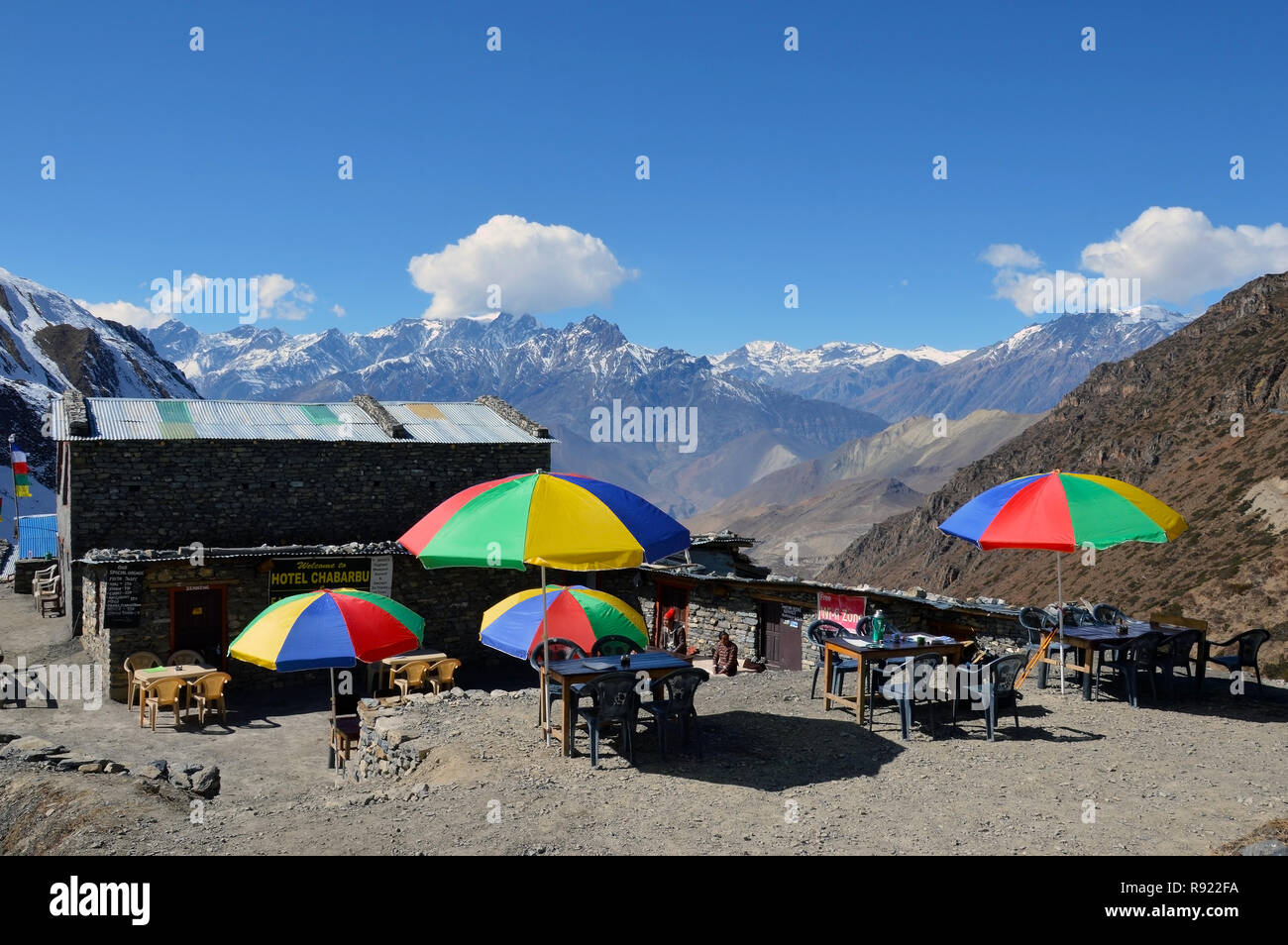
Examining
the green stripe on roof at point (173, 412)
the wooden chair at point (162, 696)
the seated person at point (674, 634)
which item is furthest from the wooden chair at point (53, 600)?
the seated person at point (674, 634)

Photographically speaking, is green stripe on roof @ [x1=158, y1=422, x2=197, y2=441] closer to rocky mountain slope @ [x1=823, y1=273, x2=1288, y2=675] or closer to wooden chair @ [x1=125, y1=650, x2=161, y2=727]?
wooden chair @ [x1=125, y1=650, x2=161, y2=727]

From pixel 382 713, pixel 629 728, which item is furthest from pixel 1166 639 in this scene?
pixel 382 713

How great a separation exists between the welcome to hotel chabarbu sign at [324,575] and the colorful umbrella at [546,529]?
38.5 ft

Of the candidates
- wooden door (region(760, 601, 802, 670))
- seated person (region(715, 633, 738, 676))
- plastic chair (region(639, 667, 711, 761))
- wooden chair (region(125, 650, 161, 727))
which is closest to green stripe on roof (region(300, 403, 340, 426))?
wooden chair (region(125, 650, 161, 727))

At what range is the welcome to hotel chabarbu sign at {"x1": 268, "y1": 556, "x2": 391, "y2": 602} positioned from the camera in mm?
20266

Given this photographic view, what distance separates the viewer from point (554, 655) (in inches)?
433

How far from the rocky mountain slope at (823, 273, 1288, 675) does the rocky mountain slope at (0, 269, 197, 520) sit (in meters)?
70.3

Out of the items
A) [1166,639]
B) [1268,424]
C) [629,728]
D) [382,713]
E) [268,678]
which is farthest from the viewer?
[1268,424]

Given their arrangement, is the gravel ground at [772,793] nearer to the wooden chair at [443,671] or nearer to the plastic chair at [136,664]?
the wooden chair at [443,671]

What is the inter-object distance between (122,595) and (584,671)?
43.1ft

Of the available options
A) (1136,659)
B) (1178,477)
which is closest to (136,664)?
(1136,659)

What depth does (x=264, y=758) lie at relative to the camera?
49.8ft
